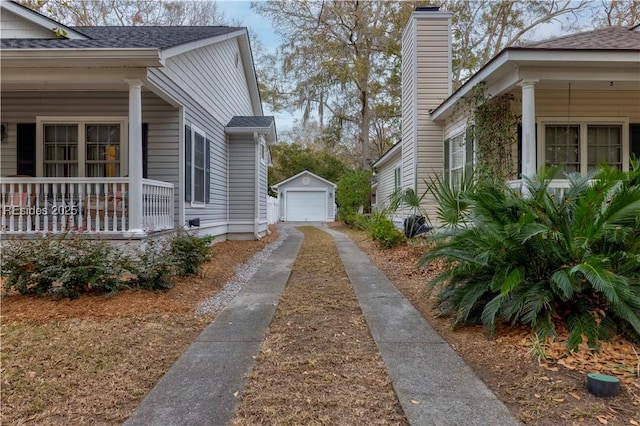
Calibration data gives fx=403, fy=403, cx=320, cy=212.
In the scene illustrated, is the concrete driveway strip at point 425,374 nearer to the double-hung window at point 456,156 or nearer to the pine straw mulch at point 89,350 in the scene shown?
the pine straw mulch at point 89,350

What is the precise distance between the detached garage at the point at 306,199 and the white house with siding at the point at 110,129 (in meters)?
17.2

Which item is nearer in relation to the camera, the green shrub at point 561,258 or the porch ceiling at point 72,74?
the green shrub at point 561,258

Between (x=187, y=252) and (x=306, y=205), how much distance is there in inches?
880

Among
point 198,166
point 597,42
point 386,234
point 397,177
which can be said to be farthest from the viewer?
point 397,177

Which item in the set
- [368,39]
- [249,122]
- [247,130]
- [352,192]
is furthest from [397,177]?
[368,39]

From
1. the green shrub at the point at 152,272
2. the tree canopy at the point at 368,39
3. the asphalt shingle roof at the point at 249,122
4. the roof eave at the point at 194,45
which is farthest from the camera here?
the tree canopy at the point at 368,39

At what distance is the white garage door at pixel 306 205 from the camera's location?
28.4 meters

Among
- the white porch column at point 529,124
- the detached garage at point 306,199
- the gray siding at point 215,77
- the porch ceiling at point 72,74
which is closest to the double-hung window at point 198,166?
the gray siding at point 215,77

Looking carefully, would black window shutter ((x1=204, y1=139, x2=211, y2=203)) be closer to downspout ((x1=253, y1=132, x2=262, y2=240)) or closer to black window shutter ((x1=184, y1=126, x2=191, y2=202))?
black window shutter ((x1=184, y1=126, x2=191, y2=202))

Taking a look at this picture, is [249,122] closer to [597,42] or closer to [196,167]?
[196,167]

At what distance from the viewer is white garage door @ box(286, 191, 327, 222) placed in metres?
28.4

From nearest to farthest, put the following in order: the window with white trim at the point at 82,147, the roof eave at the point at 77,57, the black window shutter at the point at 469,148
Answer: the roof eave at the point at 77,57, the window with white trim at the point at 82,147, the black window shutter at the point at 469,148

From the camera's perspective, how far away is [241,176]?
38.5 feet

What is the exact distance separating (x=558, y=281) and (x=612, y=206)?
876 millimetres
